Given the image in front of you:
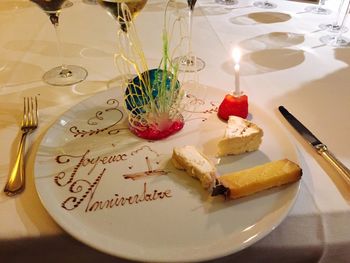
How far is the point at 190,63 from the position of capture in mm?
829

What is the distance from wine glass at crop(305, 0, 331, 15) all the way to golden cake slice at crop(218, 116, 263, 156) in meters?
0.77

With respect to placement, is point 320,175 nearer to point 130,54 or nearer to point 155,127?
point 155,127

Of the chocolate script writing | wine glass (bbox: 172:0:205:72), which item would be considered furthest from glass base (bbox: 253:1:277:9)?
the chocolate script writing

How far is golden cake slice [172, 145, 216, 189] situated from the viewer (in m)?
0.46

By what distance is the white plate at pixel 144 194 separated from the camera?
0.40m

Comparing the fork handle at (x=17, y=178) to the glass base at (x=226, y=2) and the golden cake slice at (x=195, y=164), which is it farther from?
the glass base at (x=226, y=2)

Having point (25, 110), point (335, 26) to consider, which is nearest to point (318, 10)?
point (335, 26)

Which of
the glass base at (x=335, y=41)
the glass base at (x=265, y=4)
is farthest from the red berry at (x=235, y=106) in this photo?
the glass base at (x=265, y=4)

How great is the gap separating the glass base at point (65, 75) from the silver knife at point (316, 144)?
43 centimetres

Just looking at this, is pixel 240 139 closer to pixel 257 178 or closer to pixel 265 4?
pixel 257 178

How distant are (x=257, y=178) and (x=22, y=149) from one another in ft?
1.17

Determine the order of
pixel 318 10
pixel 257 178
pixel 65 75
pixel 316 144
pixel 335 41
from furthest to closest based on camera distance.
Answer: pixel 318 10 < pixel 335 41 < pixel 65 75 < pixel 316 144 < pixel 257 178

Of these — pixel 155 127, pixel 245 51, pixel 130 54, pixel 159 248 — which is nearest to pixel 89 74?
pixel 130 54

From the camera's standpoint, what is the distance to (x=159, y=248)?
40 centimetres
